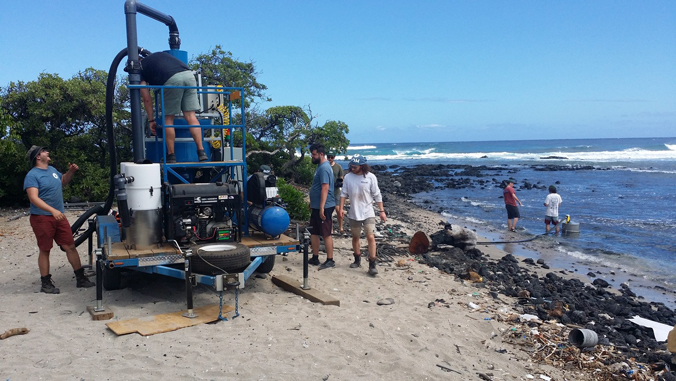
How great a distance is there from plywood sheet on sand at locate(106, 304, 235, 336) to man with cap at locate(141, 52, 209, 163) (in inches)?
79.9

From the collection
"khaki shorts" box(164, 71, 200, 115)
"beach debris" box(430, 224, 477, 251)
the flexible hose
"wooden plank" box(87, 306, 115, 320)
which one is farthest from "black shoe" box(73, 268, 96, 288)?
"beach debris" box(430, 224, 477, 251)

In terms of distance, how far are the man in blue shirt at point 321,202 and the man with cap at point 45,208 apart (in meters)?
3.60

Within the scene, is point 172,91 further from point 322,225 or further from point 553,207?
point 553,207

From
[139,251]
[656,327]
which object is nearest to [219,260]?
[139,251]

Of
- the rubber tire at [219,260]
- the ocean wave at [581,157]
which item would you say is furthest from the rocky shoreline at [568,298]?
the ocean wave at [581,157]

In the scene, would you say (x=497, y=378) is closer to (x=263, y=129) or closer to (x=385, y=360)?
(x=385, y=360)

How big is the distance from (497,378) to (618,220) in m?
16.6

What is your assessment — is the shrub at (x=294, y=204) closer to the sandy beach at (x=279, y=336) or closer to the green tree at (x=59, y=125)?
the sandy beach at (x=279, y=336)

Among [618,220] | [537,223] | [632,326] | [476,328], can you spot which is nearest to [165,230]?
[476,328]

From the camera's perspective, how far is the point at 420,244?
426 inches

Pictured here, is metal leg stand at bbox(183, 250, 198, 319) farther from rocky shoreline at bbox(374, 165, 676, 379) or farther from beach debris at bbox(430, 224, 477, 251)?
beach debris at bbox(430, 224, 477, 251)

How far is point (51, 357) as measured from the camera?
4.93m

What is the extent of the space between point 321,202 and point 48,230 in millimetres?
3859

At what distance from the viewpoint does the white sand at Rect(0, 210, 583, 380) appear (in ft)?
15.8
